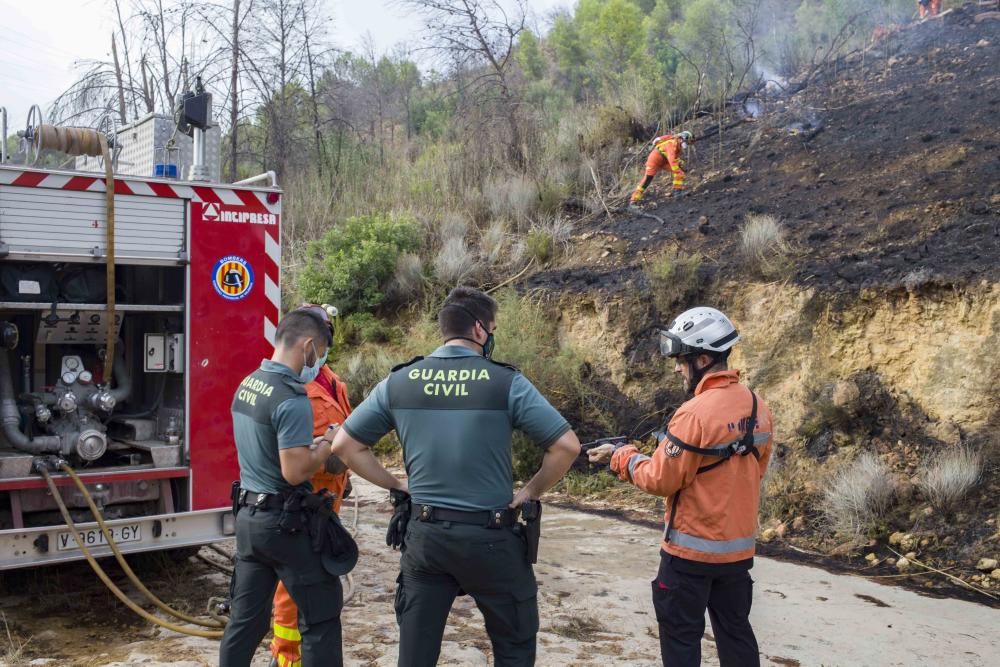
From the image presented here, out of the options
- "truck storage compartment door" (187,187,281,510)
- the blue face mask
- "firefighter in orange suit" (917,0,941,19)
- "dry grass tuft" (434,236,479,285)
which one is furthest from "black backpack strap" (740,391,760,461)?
"firefighter in orange suit" (917,0,941,19)

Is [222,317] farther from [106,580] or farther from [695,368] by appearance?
[695,368]

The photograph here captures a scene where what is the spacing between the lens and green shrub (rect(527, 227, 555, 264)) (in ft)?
46.2

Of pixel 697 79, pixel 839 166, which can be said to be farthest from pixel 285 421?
pixel 697 79

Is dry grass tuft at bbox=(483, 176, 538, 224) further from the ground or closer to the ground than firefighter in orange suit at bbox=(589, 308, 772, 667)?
further from the ground

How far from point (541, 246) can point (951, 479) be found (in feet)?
24.7

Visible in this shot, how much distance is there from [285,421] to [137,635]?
2.30 m

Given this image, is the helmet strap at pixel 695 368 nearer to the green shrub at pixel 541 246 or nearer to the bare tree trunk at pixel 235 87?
the green shrub at pixel 541 246

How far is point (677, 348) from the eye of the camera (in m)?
4.12

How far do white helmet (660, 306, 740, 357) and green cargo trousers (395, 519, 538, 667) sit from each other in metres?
1.16

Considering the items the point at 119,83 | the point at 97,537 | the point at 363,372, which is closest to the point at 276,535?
the point at 97,537

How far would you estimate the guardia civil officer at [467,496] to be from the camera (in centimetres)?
352

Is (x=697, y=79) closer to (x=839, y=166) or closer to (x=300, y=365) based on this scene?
(x=839, y=166)

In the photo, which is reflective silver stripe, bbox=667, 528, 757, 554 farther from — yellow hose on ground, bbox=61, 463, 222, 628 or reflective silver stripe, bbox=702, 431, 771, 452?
yellow hose on ground, bbox=61, 463, 222, 628

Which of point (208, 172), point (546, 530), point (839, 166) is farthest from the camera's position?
point (839, 166)
